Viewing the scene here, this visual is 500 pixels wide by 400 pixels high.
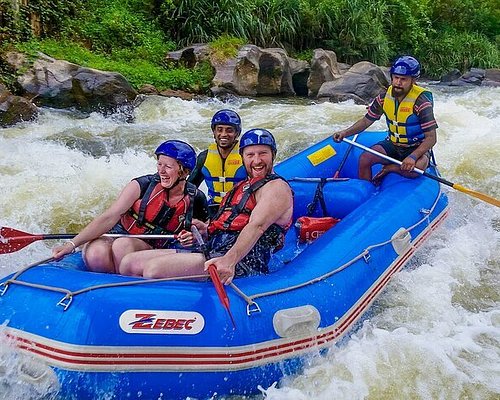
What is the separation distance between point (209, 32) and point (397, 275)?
9.40 m

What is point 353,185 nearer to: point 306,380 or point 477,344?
point 477,344

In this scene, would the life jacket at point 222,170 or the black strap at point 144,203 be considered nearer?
the black strap at point 144,203

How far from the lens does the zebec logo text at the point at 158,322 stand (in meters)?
2.62

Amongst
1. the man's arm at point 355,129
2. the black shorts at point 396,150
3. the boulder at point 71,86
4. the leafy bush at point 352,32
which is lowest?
the leafy bush at point 352,32

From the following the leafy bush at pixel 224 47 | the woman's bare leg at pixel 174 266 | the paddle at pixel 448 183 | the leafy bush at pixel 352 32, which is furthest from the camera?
the leafy bush at pixel 352 32

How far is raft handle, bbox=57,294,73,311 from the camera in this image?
2639mm

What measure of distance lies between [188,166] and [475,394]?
182 centimetres

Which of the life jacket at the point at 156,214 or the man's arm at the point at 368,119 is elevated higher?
the life jacket at the point at 156,214

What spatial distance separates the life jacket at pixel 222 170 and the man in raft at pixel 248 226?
605 mm

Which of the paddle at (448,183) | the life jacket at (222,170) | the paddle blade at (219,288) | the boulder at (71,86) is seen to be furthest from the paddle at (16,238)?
the boulder at (71,86)

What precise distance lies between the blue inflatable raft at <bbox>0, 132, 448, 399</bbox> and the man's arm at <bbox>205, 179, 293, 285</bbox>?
136mm

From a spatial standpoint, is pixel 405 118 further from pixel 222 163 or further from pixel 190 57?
pixel 190 57

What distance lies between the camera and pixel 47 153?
6.62 m

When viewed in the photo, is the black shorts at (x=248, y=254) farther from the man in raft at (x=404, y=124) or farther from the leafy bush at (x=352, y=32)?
the leafy bush at (x=352, y=32)
